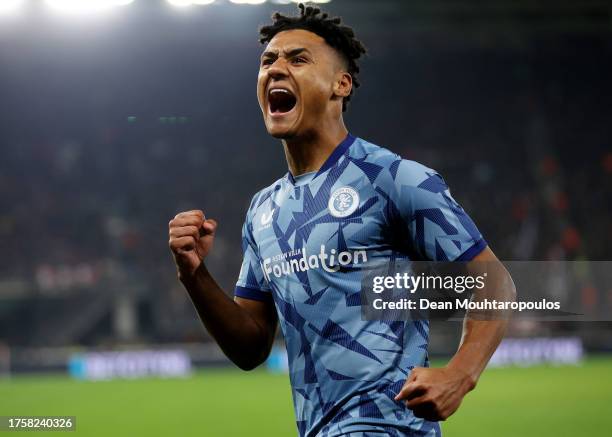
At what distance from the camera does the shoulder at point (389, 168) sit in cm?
296

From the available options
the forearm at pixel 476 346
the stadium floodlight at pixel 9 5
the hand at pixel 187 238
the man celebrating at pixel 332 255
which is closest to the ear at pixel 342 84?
the man celebrating at pixel 332 255

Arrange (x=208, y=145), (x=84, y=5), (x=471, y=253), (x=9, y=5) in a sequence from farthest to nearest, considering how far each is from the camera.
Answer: (x=208, y=145) < (x=84, y=5) < (x=9, y=5) < (x=471, y=253)

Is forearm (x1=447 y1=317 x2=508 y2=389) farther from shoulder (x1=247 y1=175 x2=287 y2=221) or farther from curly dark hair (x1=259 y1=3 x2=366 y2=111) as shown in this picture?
curly dark hair (x1=259 y1=3 x2=366 y2=111)

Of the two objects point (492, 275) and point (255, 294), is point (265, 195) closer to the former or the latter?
point (255, 294)

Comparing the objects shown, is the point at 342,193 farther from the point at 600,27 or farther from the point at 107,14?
the point at 600,27

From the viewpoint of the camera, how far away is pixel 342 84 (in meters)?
3.42

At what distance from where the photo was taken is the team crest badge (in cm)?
308

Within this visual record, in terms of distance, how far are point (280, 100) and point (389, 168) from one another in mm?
518

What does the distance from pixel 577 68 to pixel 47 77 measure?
1380cm

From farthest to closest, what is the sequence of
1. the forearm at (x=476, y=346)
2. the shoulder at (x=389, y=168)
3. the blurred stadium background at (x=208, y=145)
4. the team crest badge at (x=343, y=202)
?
the blurred stadium background at (x=208, y=145)
the team crest badge at (x=343, y=202)
the shoulder at (x=389, y=168)
the forearm at (x=476, y=346)

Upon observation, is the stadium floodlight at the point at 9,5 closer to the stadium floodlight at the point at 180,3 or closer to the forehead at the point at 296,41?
the stadium floodlight at the point at 180,3

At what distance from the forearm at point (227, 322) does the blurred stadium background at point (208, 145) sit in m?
15.2

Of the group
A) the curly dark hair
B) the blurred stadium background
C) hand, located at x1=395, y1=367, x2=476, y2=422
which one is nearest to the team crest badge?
the curly dark hair

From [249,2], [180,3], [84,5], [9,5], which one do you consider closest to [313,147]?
[180,3]
